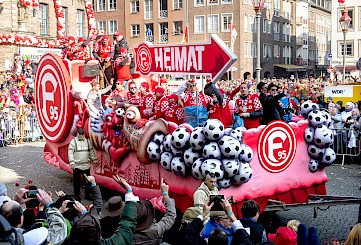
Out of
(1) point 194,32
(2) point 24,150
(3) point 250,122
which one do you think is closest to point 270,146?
(3) point 250,122

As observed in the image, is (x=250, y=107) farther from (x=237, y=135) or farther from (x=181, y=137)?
(x=181, y=137)

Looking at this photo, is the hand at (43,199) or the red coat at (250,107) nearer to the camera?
the hand at (43,199)

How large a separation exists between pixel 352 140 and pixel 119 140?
7.15 meters

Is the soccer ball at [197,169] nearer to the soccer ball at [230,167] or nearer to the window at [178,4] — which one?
the soccer ball at [230,167]

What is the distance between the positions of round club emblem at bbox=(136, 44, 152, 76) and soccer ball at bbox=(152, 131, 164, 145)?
4.58 feet

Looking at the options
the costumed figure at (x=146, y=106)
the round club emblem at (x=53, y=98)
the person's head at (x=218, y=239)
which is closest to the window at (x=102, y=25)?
the round club emblem at (x=53, y=98)

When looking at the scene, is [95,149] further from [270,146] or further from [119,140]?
[270,146]

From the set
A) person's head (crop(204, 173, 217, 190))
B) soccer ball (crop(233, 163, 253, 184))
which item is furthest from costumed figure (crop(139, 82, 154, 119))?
person's head (crop(204, 173, 217, 190))

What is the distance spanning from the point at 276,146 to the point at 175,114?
1.87 metres

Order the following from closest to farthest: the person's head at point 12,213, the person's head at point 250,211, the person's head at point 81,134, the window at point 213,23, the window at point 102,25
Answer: the person's head at point 12,213 → the person's head at point 250,211 → the person's head at point 81,134 → the window at point 213,23 → the window at point 102,25

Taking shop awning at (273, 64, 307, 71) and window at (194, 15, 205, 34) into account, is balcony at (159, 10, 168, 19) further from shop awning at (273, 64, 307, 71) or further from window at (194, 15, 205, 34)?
shop awning at (273, 64, 307, 71)

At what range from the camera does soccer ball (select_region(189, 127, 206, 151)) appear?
25.1 ft

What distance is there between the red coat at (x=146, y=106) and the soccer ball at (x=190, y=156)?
2010mm

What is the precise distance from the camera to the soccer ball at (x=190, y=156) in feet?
25.4
